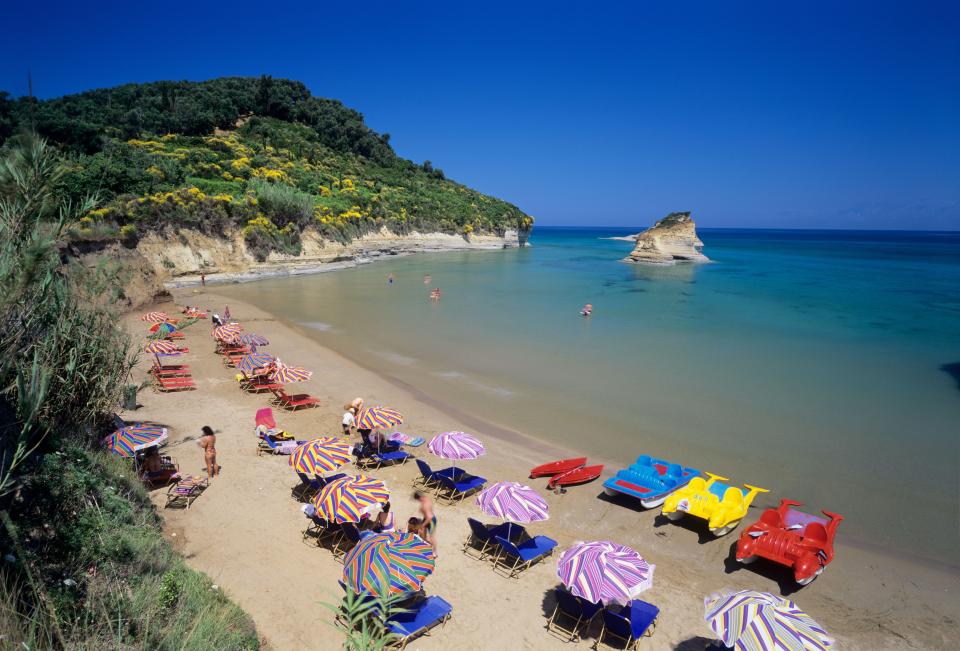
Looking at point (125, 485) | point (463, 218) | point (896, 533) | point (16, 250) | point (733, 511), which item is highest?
point (463, 218)

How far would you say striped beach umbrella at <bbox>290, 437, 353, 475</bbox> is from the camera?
896 centimetres

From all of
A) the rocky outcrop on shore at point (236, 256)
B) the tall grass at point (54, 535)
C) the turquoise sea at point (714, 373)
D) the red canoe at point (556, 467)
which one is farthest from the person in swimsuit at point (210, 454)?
the rocky outcrop on shore at point (236, 256)

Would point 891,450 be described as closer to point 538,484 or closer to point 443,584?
point 538,484

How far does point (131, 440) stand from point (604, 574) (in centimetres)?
820

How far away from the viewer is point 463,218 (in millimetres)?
78312

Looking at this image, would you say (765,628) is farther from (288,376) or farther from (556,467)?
(288,376)

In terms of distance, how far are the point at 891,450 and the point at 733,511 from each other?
708 cm

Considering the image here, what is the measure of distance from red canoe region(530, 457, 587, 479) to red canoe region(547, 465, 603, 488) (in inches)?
5.4

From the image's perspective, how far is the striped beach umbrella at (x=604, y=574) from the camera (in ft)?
19.7

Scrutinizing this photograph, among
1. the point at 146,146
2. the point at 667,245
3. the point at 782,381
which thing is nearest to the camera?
the point at 782,381

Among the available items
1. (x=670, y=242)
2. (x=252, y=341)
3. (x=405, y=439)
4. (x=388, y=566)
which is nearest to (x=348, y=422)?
(x=405, y=439)

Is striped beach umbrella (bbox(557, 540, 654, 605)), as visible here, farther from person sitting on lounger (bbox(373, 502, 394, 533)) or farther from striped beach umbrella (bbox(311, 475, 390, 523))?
striped beach umbrella (bbox(311, 475, 390, 523))

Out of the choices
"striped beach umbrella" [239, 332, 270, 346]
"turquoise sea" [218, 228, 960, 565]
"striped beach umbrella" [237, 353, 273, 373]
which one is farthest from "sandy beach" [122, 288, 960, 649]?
"striped beach umbrella" [239, 332, 270, 346]

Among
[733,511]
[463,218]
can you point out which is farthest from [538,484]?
[463,218]
